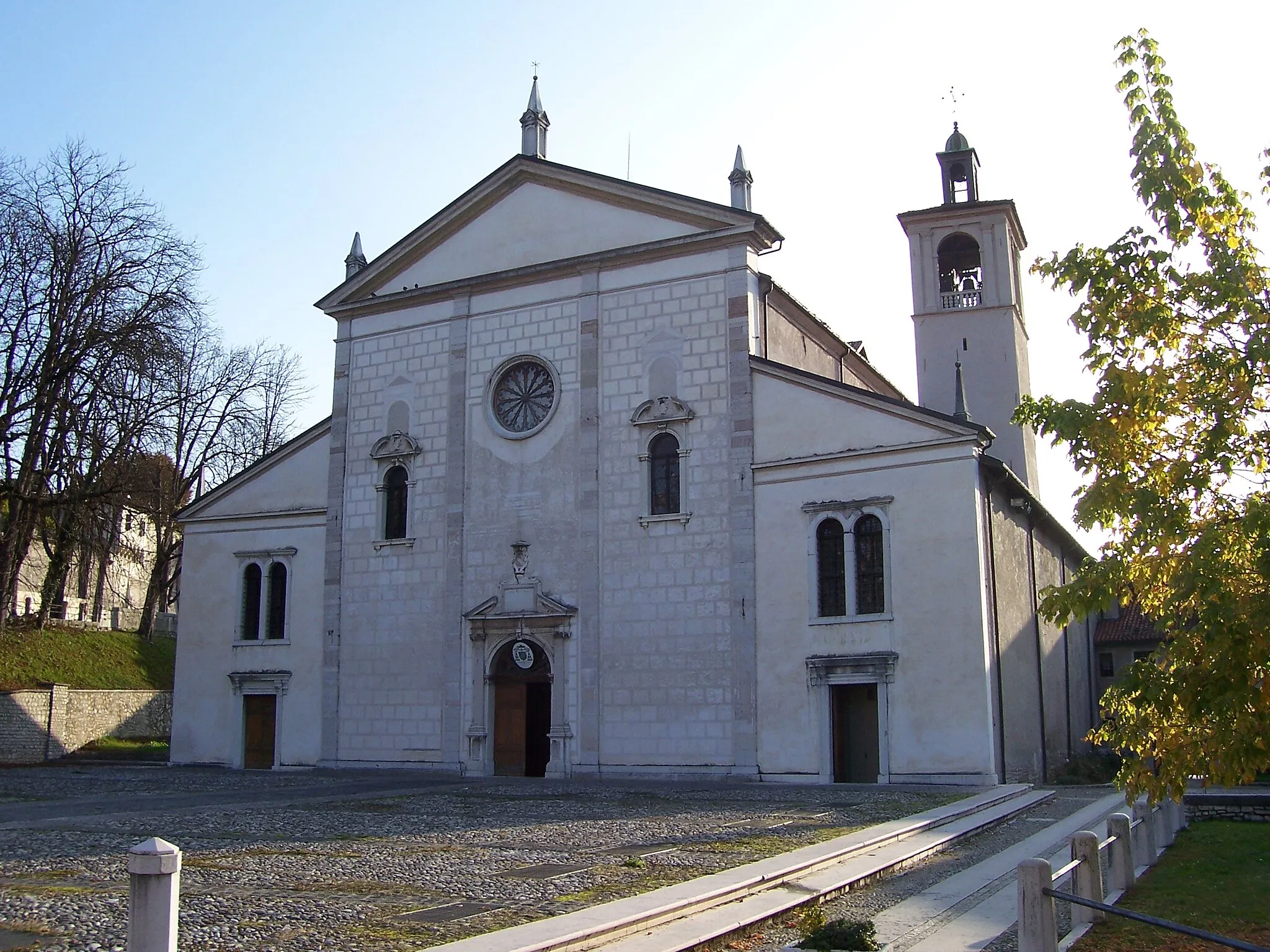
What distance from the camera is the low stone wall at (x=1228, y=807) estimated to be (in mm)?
16234

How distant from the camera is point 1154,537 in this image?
7379 mm

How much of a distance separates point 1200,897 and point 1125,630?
29275 millimetres

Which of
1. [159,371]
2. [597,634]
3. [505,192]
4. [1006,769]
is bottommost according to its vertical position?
[1006,769]

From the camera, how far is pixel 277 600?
29.8 m

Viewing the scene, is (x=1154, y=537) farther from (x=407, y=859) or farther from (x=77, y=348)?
(x=77, y=348)

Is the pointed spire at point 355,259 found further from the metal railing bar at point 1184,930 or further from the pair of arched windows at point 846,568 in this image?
the metal railing bar at point 1184,930

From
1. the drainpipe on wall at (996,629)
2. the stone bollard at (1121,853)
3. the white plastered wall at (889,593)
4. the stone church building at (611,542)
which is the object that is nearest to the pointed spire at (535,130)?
the stone church building at (611,542)

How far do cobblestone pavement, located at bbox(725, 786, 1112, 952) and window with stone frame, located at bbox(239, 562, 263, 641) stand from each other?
2002 cm

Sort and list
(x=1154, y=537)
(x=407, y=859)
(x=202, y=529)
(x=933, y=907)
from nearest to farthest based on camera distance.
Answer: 1. (x=1154, y=537)
2. (x=933, y=907)
3. (x=407, y=859)
4. (x=202, y=529)

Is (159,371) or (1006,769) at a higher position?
(159,371)

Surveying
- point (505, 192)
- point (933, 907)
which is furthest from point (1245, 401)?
point (505, 192)

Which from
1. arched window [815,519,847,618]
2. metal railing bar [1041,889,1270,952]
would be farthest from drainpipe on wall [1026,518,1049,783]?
metal railing bar [1041,889,1270,952]

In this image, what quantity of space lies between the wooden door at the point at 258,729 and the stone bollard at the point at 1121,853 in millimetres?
23006

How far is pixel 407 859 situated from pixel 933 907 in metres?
5.22
